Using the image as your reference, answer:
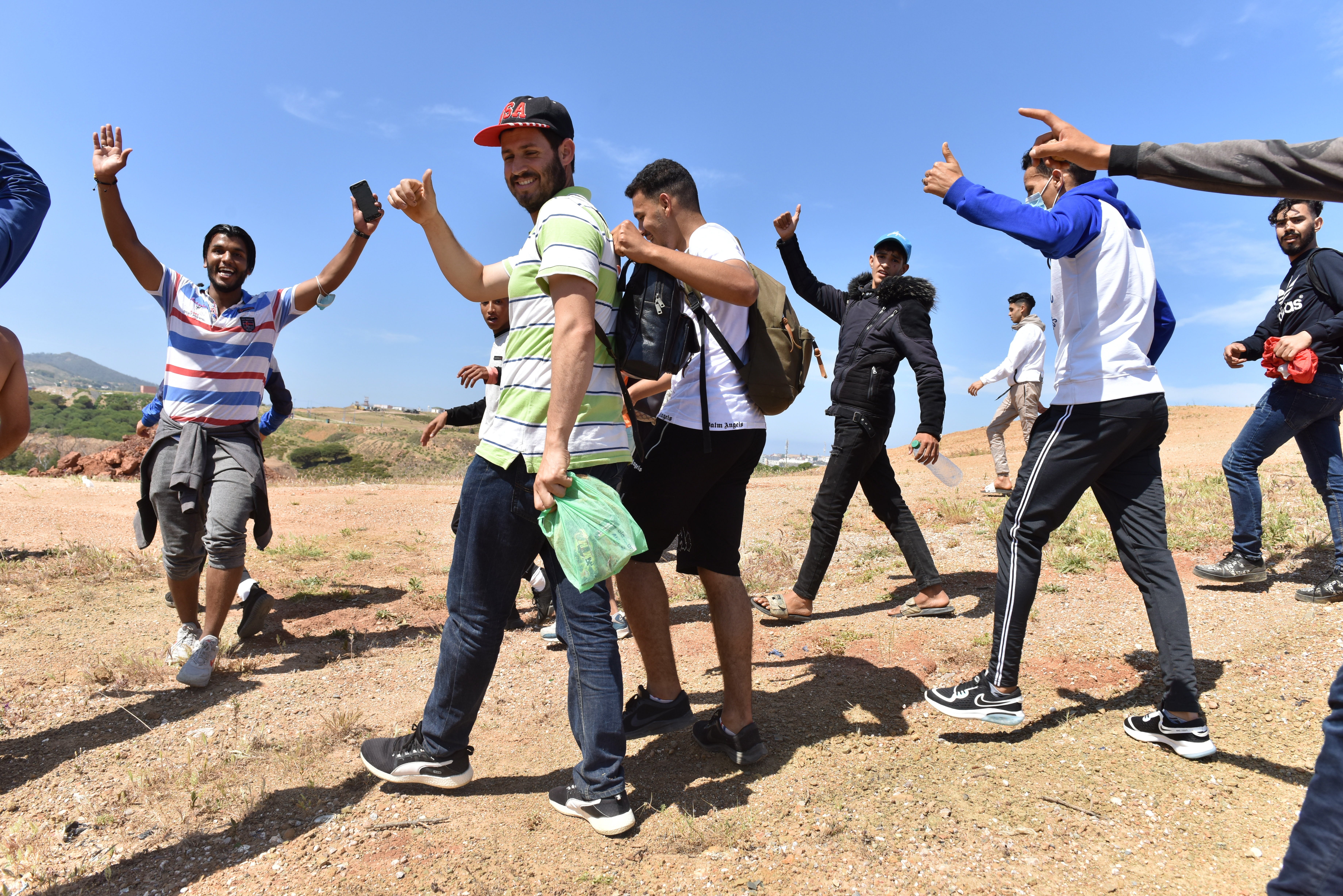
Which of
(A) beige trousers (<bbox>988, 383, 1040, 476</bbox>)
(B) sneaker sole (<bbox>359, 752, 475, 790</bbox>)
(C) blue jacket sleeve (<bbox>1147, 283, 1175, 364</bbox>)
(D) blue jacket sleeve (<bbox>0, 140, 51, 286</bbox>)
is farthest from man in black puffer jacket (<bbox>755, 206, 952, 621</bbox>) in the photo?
(A) beige trousers (<bbox>988, 383, 1040, 476</bbox>)

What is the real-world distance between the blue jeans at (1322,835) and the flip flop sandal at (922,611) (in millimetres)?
3065

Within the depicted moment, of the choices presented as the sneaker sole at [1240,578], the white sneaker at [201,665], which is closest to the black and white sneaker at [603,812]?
the white sneaker at [201,665]

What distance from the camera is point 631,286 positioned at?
2463mm

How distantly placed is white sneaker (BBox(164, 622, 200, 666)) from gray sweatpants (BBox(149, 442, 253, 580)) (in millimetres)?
284

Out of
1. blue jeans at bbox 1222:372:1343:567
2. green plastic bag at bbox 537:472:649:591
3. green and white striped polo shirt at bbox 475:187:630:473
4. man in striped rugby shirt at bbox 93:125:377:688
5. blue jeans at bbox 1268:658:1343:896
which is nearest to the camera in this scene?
blue jeans at bbox 1268:658:1343:896

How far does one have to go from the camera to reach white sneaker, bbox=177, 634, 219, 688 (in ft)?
11.5

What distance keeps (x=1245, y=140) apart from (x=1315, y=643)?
10.1 feet

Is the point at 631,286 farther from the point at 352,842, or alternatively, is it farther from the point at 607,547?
the point at 352,842

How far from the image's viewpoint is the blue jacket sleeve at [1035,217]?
2.58 metres

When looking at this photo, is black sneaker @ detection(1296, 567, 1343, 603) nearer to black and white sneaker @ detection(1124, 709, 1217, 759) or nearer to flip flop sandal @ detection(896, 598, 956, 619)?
flip flop sandal @ detection(896, 598, 956, 619)

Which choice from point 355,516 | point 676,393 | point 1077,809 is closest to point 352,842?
point 676,393

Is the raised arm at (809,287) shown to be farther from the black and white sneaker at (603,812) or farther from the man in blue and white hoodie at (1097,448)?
the black and white sneaker at (603,812)

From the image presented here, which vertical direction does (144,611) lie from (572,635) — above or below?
below

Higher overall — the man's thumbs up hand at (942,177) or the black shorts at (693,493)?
the man's thumbs up hand at (942,177)
